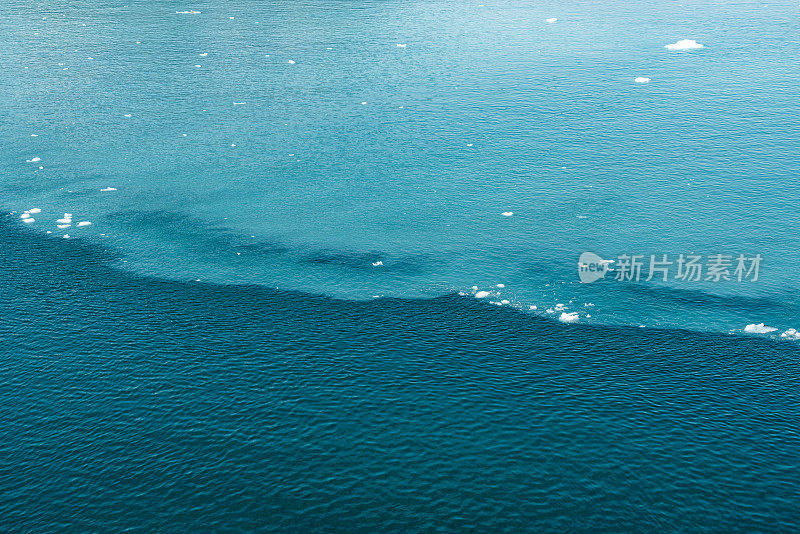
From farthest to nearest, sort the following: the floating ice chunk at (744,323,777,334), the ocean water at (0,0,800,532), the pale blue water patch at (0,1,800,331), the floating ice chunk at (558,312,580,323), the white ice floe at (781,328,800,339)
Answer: the pale blue water patch at (0,1,800,331)
the floating ice chunk at (558,312,580,323)
the floating ice chunk at (744,323,777,334)
the white ice floe at (781,328,800,339)
the ocean water at (0,0,800,532)

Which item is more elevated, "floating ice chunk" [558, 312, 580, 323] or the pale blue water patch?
the pale blue water patch

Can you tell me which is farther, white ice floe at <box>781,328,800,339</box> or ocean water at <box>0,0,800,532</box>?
white ice floe at <box>781,328,800,339</box>

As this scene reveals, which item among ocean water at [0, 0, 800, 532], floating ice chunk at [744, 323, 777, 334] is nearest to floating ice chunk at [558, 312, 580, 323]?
ocean water at [0, 0, 800, 532]

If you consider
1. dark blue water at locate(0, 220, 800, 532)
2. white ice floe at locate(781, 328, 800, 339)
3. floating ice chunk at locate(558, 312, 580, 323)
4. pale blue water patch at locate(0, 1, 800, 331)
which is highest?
pale blue water patch at locate(0, 1, 800, 331)

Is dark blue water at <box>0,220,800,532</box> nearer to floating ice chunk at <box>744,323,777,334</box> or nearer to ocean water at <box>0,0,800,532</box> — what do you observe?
ocean water at <box>0,0,800,532</box>

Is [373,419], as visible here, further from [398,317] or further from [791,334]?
[791,334]

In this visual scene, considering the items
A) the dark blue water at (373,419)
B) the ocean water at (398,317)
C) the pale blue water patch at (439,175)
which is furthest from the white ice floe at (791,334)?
the pale blue water patch at (439,175)

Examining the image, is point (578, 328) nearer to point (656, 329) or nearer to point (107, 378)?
point (656, 329)
